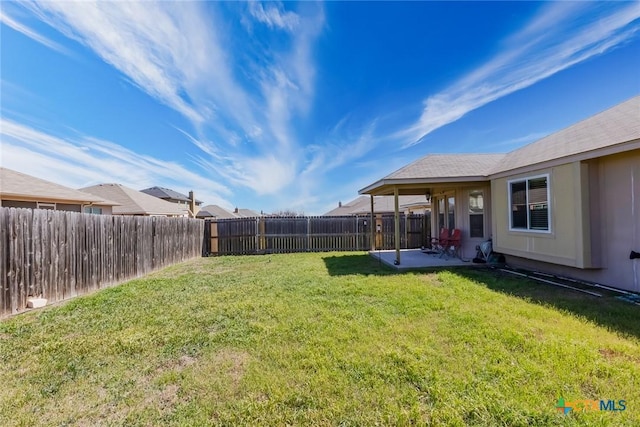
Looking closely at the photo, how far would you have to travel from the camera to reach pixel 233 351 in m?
3.14

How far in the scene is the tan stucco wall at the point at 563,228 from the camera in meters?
5.40

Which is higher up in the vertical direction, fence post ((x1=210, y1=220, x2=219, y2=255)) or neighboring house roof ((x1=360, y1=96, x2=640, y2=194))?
neighboring house roof ((x1=360, y1=96, x2=640, y2=194))

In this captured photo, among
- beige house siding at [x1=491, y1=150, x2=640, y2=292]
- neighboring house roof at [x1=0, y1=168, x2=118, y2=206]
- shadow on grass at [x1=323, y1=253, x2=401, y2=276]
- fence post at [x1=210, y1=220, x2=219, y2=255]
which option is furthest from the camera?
fence post at [x1=210, y1=220, x2=219, y2=255]

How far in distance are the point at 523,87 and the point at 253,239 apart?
13347 mm

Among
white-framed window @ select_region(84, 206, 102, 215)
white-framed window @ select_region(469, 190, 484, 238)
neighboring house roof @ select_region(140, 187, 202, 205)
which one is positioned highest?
neighboring house roof @ select_region(140, 187, 202, 205)

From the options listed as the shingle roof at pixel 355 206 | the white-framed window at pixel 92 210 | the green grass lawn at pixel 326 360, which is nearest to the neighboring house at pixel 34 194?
the white-framed window at pixel 92 210

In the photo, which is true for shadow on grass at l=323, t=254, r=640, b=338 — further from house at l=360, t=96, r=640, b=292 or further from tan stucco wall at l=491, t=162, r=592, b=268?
house at l=360, t=96, r=640, b=292

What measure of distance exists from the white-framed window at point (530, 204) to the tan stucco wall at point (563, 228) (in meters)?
0.12

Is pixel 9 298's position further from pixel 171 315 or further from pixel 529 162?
pixel 529 162

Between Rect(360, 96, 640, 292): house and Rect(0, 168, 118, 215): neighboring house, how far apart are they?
42.4ft

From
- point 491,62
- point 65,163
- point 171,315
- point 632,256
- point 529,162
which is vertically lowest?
point 171,315

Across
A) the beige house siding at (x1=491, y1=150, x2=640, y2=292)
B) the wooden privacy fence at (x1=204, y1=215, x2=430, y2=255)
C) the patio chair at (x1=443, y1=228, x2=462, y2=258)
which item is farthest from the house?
the wooden privacy fence at (x1=204, y1=215, x2=430, y2=255)

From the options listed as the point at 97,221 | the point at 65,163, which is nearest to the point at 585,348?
the point at 97,221

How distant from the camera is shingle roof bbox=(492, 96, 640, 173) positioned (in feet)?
16.8
